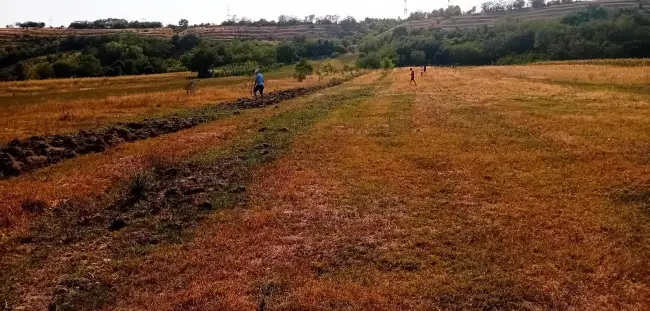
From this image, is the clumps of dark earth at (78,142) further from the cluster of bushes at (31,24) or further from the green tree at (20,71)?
the cluster of bushes at (31,24)

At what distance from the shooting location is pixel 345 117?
2759 cm

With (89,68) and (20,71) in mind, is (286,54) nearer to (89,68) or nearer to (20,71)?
(89,68)

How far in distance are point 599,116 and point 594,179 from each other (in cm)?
1244

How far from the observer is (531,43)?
13612 cm

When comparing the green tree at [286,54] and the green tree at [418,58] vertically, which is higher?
the green tree at [286,54]

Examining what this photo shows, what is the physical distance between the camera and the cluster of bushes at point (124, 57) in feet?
310

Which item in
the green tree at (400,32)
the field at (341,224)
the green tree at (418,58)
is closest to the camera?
the field at (341,224)

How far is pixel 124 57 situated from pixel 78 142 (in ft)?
310

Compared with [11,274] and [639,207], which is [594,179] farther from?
[11,274]

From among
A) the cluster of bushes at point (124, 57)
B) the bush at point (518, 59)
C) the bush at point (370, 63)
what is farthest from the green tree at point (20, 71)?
the bush at point (518, 59)

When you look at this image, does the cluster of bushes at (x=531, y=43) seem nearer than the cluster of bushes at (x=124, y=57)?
No

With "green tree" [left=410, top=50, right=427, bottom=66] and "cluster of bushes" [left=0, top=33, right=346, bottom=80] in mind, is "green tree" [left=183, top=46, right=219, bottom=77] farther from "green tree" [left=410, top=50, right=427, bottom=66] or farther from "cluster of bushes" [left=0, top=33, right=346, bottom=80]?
"green tree" [left=410, top=50, right=427, bottom=66]

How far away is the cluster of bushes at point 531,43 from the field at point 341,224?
93.4 metres

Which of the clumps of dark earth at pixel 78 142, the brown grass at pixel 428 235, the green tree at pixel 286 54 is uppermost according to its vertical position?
the green tree at pixel 286 54
